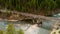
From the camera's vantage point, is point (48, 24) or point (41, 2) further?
point (41, 2)

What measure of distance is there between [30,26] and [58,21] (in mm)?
1889

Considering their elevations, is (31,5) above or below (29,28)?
above

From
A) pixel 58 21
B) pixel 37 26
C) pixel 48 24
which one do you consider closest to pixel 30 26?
pixel 37 26

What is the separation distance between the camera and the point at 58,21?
11.4 meters

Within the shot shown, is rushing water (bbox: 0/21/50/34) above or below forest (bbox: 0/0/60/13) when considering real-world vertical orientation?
below

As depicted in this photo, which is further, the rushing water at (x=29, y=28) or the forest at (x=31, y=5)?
the forest at (x=31, y=5)

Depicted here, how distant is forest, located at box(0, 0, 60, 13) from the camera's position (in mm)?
13747

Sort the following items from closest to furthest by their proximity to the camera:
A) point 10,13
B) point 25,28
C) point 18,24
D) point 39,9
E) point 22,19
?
point 25,28 → point 18,24 → point 22,19 → point 10,13 → point 39,9

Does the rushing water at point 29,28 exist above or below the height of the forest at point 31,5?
below

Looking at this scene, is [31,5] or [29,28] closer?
[29,28]

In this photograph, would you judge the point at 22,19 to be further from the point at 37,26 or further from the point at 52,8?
the point at 52,8

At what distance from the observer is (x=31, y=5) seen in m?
14.0

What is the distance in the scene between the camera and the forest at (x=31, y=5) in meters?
13.7

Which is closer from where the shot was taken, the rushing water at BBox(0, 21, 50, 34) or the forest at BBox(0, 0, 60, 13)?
the rushing water at BBox(0, 21, 50, 34)
